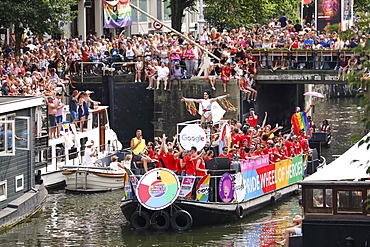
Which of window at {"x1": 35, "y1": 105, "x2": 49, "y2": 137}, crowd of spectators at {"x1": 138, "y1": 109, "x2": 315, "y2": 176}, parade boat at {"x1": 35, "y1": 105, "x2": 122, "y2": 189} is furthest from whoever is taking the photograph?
parade boat at {"x1": 35, "y1": 105, "x2": 122, "y2": 189}

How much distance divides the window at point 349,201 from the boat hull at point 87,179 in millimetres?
12913

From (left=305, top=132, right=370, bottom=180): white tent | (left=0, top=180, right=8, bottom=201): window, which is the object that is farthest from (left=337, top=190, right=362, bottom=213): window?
(left=0, top=180, right=8, bottom=201): window

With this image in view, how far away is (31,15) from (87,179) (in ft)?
30.5

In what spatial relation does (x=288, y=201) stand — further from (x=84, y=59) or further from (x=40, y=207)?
(x=84, y=59)

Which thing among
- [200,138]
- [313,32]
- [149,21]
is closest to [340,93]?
[149,21]

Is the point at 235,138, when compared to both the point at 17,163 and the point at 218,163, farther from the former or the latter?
the point at 17,163

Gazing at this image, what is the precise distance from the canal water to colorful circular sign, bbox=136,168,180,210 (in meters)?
0.90

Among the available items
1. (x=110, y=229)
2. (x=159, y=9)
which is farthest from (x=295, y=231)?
(x=159, y=9)

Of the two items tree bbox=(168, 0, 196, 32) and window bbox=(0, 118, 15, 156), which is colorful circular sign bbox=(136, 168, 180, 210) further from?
tree bbox=(168, 0, 196, 32)

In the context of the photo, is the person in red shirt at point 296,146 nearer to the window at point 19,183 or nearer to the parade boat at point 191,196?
the parade boat at point 191,196

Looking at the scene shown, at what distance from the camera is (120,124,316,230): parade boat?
2359 cm

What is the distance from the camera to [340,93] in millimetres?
65438

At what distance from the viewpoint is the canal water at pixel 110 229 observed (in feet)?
76.9

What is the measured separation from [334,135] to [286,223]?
20.2 metres
